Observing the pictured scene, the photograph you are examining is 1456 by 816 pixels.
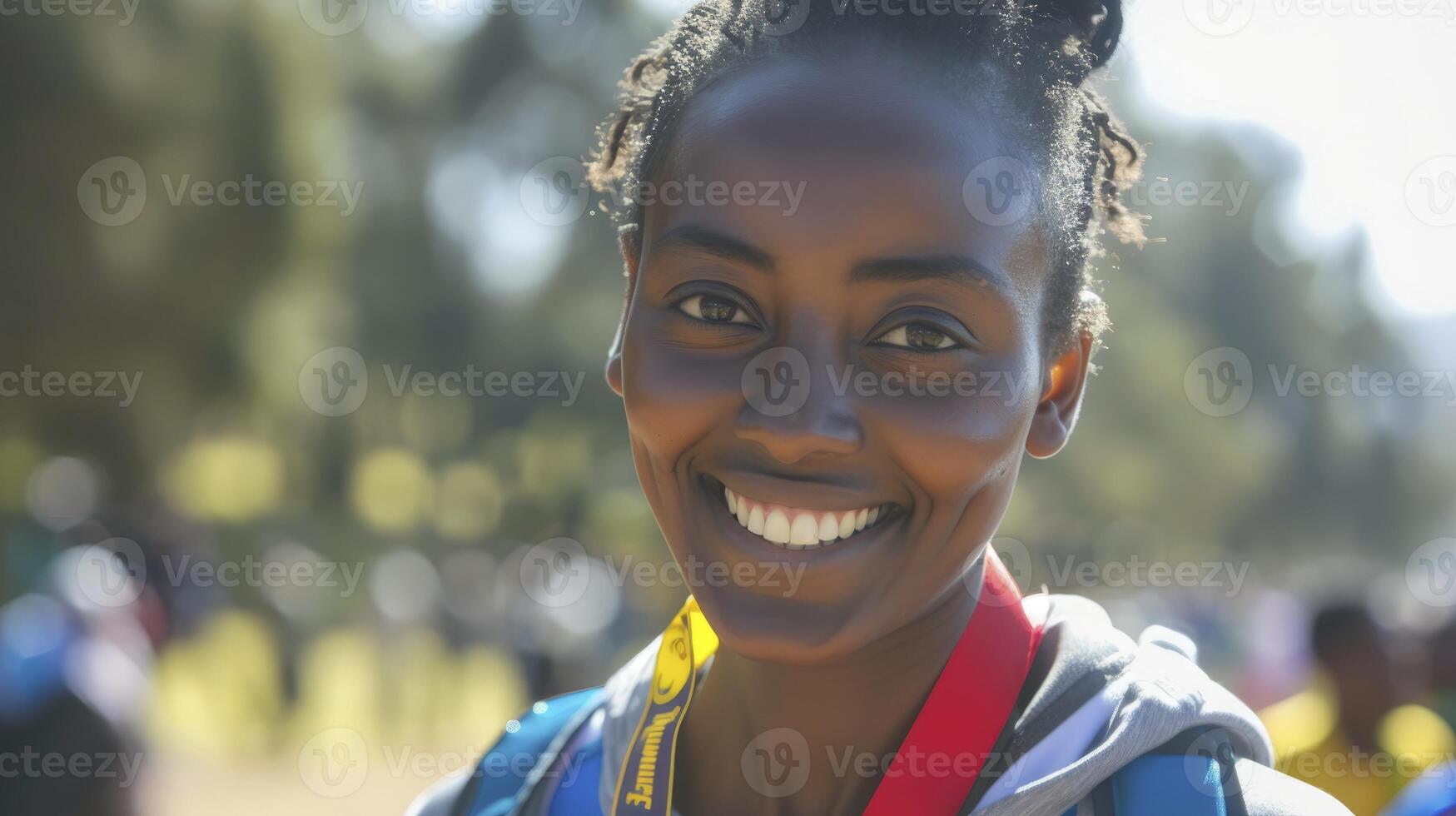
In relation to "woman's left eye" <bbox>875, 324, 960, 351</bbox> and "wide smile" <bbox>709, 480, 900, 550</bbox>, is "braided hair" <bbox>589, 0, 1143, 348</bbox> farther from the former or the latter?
"wide smile" <bbox>709, 480, 900, 550</bbox>

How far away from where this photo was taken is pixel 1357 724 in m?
3.88

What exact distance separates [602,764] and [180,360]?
9782 mm

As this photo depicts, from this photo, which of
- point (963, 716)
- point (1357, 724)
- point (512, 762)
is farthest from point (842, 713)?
point (1357, 724)

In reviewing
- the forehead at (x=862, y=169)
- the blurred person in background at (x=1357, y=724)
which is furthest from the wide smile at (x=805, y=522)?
the blurred person in background at (x=1357, y=724)

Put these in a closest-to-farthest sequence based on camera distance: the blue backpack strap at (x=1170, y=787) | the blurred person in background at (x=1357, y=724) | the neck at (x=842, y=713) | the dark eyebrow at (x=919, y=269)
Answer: the blue backpack strap at (x=1170, y=787) → the dark eyebrow at (x=919, y=269) → the neck at (x=842, y=713) → the blurred person in background at (x=1357, y=724)

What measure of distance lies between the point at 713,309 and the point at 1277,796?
3.28 ft

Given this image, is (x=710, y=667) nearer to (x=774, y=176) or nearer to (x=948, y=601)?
(x=948, y=601)

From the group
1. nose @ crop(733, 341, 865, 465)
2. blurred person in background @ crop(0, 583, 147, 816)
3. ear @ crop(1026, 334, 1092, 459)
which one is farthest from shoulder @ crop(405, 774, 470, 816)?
blurred person in background @ crop(0, 583, 147, 816)

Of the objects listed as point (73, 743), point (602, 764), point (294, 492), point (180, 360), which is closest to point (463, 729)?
point (180, 360)

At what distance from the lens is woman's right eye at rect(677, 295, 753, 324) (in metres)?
1.76

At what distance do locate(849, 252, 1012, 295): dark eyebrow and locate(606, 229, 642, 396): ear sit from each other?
0.50 m

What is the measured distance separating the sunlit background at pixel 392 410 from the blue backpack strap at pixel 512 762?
5.18ft

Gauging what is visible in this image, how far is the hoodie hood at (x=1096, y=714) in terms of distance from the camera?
1.58 meters

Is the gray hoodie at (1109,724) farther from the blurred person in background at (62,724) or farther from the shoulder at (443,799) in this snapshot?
the blurred person in background at (62,724)
